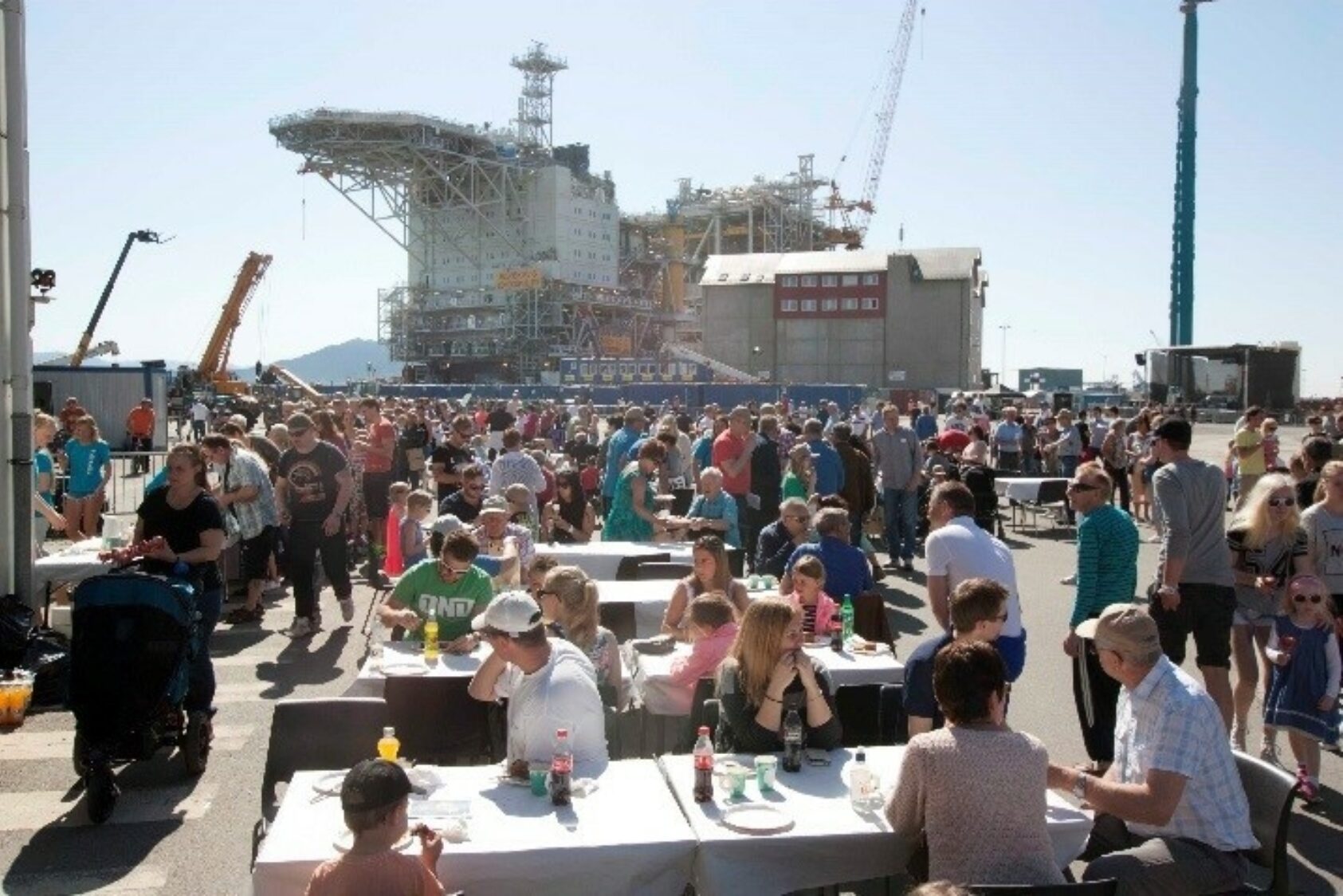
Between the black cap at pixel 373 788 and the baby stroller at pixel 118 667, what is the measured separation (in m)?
3.08

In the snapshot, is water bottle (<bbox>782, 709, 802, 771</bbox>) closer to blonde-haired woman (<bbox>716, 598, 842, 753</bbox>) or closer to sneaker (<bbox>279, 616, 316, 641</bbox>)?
blonde-haired woman (<bbox>716, 598, 842, 753</bbox>)

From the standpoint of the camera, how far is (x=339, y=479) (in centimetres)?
990

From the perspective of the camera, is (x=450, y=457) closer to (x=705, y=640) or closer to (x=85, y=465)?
(x=85, y=465)

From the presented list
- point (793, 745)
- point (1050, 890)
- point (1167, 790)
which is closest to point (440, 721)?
point (793, 745)

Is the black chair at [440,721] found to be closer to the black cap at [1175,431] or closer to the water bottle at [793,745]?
the water bottle at [793,745]

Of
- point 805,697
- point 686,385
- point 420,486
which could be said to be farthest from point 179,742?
point 686,385

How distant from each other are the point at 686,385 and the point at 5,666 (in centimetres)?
3846

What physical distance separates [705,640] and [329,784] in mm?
2084

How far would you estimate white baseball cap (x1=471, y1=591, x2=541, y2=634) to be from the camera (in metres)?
4.54

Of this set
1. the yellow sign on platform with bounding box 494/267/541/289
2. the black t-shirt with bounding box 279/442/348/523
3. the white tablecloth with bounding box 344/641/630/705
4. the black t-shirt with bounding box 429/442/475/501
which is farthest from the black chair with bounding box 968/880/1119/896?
the yellow sign on platform with bounding box 494/267/541/289

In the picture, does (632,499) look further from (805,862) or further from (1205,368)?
(1205,368)

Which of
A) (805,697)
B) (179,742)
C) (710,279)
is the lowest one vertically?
(179,742)

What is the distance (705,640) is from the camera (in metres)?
5.77

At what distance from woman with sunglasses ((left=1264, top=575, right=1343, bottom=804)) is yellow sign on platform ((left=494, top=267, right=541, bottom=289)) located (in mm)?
68278
